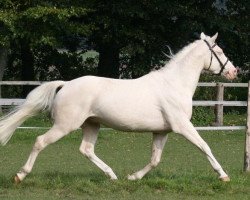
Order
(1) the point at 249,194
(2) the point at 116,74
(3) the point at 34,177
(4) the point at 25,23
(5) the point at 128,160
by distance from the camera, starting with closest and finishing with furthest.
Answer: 1. (1) the point at 249,194
2. (3) the point at 34,177
3. (5) the point at 128,160
4. (4) the point at 25,23
5. (2) the point at 116,74

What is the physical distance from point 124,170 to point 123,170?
0.05 m

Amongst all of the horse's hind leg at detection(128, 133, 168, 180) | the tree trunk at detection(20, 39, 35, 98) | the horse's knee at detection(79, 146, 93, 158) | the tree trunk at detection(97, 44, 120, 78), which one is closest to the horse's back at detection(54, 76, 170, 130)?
the horse's hind leg at detection(128, 133, 168, 180)

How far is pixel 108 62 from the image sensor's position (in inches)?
1249

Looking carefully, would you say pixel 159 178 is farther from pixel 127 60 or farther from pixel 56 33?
pixel 127 60

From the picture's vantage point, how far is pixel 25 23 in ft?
85.1

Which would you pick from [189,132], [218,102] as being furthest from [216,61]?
[218,102]

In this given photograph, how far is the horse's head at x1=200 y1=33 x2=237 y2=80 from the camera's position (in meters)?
11.9

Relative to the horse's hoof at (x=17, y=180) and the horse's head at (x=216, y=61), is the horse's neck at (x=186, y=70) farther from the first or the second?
the horse's hoof at (x=17, y=180)

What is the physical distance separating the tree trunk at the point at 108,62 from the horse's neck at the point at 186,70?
1972 cm

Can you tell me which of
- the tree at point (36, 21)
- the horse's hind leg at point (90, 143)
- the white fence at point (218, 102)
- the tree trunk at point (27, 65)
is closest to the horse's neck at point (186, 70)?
the horse's hind leg at point (90, 143)

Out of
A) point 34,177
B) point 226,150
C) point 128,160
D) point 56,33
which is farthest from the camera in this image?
point 56,33

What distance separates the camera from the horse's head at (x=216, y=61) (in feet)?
38.9

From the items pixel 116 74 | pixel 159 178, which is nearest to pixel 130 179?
pixel 159 178

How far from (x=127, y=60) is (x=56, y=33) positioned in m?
5.74
